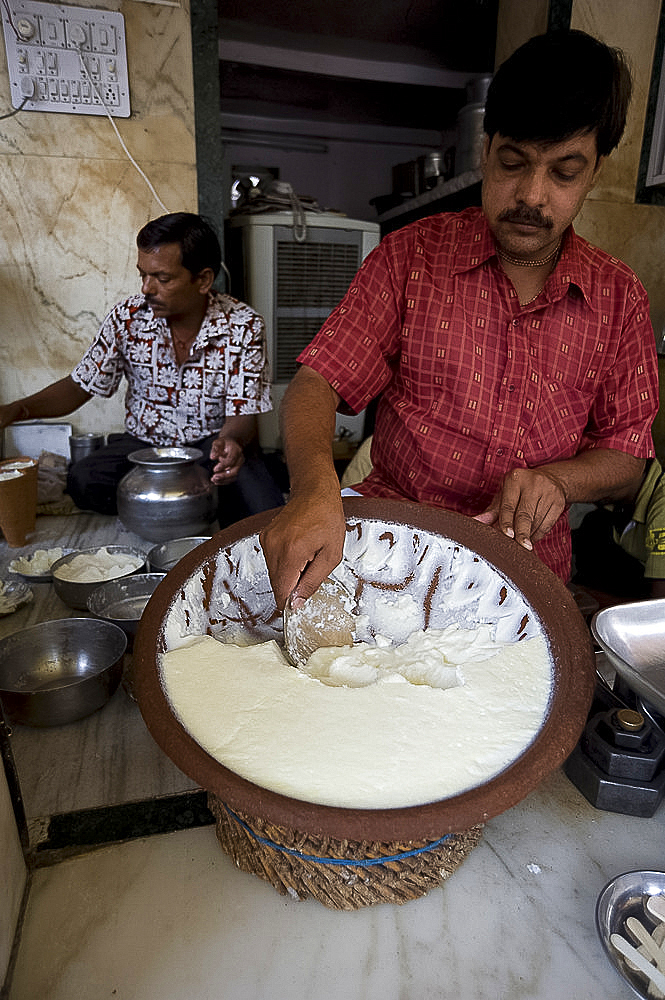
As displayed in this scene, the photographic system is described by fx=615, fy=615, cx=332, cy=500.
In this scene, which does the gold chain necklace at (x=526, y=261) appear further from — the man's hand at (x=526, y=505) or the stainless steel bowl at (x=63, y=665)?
the stainless steel bowl at (x=63, y=665)

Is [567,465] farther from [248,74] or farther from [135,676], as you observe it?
[248,74]

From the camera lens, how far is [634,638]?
34.5 inches

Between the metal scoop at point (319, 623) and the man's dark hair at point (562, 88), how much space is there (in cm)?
87

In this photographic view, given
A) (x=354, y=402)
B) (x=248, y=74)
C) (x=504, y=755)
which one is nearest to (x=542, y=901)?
(x=504, y=755)

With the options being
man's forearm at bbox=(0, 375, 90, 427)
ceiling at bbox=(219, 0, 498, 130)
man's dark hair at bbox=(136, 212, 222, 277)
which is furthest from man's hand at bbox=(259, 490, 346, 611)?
ceiling at bbox=(219, 0, 498, 130)

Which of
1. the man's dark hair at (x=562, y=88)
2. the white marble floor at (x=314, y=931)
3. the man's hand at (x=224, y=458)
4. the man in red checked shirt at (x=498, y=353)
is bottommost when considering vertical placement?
the white marble floor at (x=314, y=931)

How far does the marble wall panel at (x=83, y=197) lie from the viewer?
283 cm

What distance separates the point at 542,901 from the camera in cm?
83

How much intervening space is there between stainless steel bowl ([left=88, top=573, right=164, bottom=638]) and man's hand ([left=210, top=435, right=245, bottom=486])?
0.62 metres

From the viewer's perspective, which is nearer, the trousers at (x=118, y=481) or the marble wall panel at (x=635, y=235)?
the trousers at (x=118, y=481)

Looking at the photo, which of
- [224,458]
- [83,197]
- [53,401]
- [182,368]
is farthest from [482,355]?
[83,197]

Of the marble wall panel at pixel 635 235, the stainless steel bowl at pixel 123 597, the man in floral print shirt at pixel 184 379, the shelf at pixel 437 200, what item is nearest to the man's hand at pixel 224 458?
the man in floral print shirt at pixel 184 379

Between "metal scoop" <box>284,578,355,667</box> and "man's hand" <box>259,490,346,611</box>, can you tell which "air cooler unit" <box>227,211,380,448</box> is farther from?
"man's hand" <box>259,490,346,611</box>

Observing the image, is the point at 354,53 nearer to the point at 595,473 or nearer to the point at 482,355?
the point at 482,355
